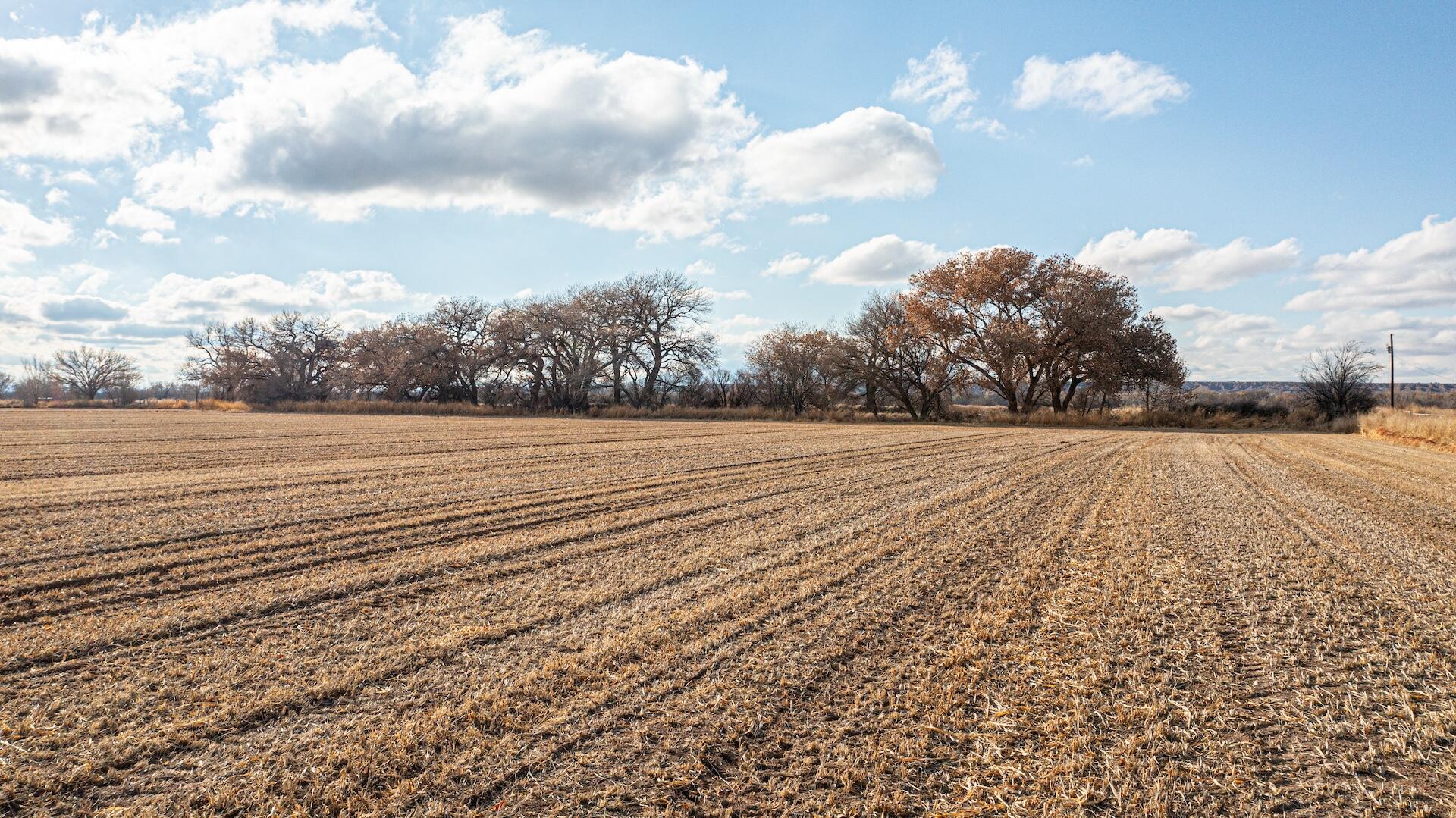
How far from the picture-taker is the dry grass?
70.0 feet

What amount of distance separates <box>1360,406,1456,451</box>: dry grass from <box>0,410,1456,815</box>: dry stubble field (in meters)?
18.3

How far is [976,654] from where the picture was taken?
13.1ft

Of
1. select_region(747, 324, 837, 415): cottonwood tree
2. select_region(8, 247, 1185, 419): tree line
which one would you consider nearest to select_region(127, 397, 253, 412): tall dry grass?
select_region(8, 247, 1185, 419): tree line

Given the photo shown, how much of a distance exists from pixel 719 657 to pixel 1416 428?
30980 millimetres

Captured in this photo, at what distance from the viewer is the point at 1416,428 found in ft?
77.3

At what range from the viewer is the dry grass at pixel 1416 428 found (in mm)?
21344

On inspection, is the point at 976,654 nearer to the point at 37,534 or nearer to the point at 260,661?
the point at 260,661

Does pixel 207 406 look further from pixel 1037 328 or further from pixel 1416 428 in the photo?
pixel 1416 428

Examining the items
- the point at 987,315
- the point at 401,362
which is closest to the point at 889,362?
the point at 987,315

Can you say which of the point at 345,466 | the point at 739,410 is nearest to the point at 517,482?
the point at 345,466

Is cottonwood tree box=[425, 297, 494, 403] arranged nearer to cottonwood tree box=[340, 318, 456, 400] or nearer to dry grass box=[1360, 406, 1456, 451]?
cottonwood tree box=[340, 318, 456, 400]

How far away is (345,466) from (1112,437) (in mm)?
24301

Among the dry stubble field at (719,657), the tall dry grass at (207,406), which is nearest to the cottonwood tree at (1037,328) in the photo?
the dry stubble field at (719,657)

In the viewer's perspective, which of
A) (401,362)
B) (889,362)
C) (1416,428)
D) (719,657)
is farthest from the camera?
(401,362)
